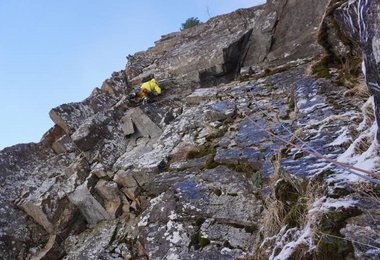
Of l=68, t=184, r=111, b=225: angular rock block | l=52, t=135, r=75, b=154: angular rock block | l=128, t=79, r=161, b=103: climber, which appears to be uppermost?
l=128, t=79, r=161, b=103: climber

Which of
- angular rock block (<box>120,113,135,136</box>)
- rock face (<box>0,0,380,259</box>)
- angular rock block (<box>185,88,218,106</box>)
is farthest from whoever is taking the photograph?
angular rock block (<box>120,113,135,136</box>)

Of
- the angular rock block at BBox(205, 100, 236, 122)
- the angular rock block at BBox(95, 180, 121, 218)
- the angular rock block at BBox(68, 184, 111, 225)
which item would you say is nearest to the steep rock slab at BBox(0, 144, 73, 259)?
the angular rock block at BBox(68, 184, 111, 225)

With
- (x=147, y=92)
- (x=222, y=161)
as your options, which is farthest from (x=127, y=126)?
(x=222, y=161)

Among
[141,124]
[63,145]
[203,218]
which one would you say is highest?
[63,145]

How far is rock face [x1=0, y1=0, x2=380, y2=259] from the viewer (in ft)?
10.9

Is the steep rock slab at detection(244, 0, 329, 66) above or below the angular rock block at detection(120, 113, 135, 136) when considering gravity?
above

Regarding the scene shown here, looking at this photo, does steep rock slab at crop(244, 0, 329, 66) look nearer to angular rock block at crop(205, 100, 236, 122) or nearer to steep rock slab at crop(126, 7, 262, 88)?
steep rock slab at crop(126, 7, 262, 88)

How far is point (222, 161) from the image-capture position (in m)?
6.00

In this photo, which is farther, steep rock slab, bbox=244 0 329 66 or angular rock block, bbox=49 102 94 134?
angular rock block, bbox=49 102 94 134

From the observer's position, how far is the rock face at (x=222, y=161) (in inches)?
130

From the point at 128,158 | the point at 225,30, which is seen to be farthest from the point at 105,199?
the point at 225,30

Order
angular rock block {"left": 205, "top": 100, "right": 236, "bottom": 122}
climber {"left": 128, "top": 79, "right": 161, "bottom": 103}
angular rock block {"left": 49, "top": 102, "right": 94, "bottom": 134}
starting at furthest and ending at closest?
1. angular rock block {"left": 49, "top": 102, "right": 94, "bottom": 134}
2. climber {"left": 128, "top": 79, "right": 161, "bottom": 103}
3. angular rock block {"left": 205, "top": 100, "right": 236, "bottom": 122}

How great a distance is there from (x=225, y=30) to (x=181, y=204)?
11476 mm

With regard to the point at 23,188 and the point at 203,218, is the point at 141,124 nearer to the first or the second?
the point at 23,188
